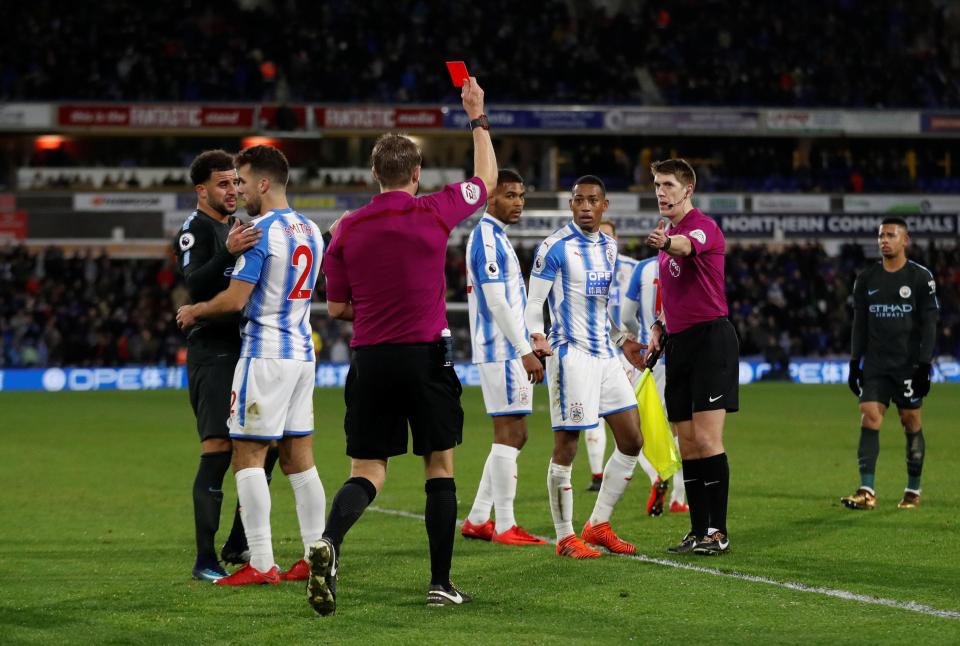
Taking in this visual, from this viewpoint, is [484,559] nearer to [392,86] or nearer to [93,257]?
[93,257]

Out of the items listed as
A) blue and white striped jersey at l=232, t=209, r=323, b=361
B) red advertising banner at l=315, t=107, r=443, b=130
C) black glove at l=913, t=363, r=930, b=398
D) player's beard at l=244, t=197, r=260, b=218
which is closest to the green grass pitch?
black glove at l=913, t=363, r=930, b=398

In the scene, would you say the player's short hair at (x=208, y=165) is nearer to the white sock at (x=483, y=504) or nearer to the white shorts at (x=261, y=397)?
the white shorts at (x=261, y=397)

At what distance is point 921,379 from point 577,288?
367cm

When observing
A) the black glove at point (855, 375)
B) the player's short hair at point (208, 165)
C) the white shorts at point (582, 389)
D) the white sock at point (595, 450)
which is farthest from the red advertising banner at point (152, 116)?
the player's short hair at point (208, 165)

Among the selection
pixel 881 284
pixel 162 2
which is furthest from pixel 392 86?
pixel 881 284

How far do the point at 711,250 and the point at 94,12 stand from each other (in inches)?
1520

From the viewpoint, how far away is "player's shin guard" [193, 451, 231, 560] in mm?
7281

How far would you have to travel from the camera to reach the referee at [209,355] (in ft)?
23.8

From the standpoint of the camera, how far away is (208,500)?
23.9 feet

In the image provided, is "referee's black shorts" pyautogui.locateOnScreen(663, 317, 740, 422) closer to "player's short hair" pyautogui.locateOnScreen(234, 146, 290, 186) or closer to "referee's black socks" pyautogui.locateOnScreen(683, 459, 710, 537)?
"referee's black socks" pyautogui.locateOnScreen(683, 459, 710, 537)

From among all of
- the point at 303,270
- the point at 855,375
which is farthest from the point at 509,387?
the point at 855,375

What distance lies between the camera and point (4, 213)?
38219mm

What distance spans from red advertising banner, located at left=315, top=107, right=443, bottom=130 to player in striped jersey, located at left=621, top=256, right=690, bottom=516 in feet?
97.9

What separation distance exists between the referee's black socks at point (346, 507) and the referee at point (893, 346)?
552cm
